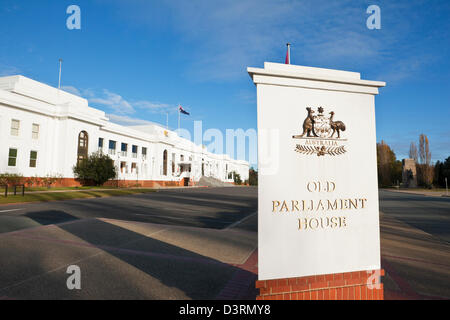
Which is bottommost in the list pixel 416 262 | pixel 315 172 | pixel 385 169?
pixel 416 262

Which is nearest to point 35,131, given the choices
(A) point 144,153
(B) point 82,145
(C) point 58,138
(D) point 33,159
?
(C) point 58,138

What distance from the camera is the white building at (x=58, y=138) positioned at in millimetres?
30312

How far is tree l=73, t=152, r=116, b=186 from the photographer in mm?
34750

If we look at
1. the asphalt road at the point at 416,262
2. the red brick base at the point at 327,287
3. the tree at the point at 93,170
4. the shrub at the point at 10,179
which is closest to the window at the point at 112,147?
the tree at the point at 93,170

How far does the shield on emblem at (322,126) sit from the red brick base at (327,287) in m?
1.75

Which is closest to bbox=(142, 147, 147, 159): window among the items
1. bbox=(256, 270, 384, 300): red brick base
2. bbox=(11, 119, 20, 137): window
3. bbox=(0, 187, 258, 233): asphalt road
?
bbox=(11, 119, 20, 137): window

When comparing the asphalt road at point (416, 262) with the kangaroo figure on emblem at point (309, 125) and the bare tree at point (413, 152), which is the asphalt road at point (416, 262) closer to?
the kangaroo figure on emblem at point (309, 125)

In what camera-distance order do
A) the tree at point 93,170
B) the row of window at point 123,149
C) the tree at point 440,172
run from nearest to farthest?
the tree at point 93,170
the row of window at point 123,149
the tree at point 440,172

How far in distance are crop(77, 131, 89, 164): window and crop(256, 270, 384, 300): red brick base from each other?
38.6 meters

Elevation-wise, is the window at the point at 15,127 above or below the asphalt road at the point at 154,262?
above

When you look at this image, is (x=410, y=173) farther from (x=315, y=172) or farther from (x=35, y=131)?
(x=315, y=172)

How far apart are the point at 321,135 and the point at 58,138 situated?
39.2m

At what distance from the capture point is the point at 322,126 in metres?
3.61
